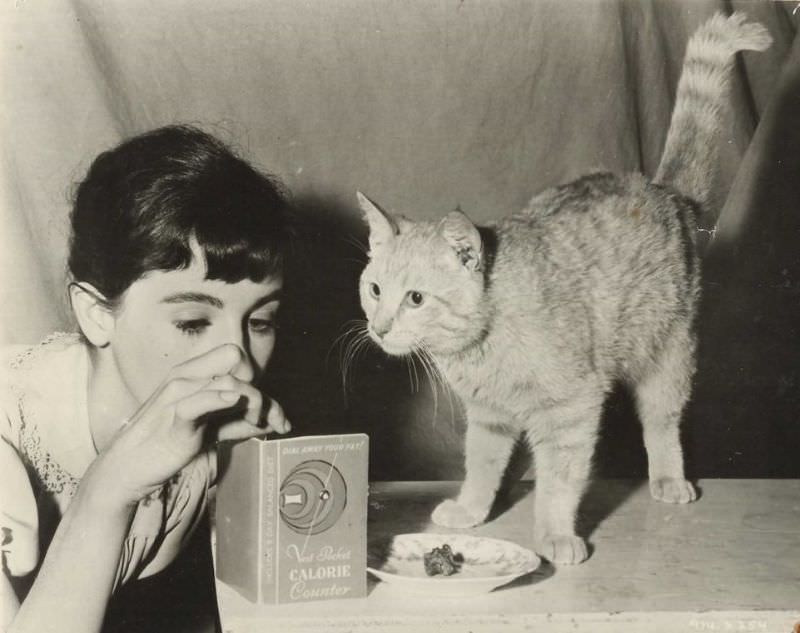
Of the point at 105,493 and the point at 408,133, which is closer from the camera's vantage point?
the point at 105,493

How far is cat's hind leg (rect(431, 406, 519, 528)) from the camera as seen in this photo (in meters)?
1.41

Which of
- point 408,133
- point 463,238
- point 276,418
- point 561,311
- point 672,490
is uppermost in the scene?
point 408,133

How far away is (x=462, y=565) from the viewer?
1184 mm

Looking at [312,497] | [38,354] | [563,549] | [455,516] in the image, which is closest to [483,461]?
[455,516]

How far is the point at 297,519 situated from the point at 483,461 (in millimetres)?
459

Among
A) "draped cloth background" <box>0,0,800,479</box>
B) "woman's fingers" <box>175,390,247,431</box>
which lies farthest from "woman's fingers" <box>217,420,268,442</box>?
"draped cloth background" <box>0,0,800,479</box>

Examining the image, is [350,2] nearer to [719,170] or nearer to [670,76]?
[670,76]

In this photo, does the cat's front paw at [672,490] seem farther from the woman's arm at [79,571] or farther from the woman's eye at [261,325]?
the woman's arm at [79,571]

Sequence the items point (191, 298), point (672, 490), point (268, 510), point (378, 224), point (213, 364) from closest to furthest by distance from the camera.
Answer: point (268, 510), point (213, 364), point (191, 298), point (378, 224), point (672, 490)

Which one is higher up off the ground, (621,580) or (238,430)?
(238,430)

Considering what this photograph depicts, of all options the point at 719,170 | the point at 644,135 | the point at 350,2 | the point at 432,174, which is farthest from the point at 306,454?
the point at 719,170

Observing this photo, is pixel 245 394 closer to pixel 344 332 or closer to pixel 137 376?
pixel 137 376

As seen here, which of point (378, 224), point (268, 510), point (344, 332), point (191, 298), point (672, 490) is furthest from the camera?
point (344, 332)

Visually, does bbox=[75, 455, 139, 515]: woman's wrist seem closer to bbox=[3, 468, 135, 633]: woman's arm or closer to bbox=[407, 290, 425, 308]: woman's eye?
bbox=[3, 468, 135, 633]: woman's arm
